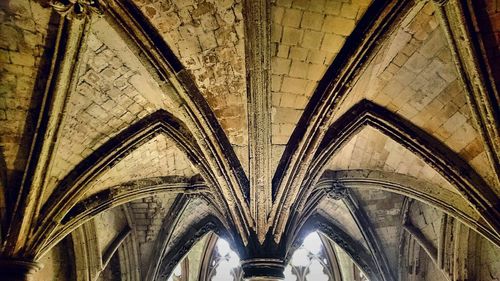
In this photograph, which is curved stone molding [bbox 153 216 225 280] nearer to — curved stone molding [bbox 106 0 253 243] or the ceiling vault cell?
curved stone molding [bbox 106 0 253 243]

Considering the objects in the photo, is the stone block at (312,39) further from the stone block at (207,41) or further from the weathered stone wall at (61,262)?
the weathered stone wall at (61,262)

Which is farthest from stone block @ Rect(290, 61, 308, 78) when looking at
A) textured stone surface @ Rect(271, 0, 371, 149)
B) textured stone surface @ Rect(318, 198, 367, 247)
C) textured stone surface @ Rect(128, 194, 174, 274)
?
textured stone surface @ Rect(128, 194, 174, 274)

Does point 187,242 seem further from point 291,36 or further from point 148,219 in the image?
point 291,36

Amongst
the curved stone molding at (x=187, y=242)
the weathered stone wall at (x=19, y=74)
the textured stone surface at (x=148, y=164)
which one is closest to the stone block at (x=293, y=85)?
the textured stone surface at (x=148, y=164)

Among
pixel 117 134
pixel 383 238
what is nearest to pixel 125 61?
pixel 117 134

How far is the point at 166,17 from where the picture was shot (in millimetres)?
5500

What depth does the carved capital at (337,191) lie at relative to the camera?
842cm

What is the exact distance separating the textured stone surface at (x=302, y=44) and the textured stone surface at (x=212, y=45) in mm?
417

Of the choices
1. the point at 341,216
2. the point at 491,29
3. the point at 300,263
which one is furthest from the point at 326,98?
the point at 300,263

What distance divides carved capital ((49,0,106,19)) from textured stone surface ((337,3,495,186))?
3.17m

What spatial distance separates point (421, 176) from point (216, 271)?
5970 millimetres

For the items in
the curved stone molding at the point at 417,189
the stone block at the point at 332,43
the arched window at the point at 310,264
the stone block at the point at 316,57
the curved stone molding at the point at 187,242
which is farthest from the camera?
the arched window at the point at 310,264

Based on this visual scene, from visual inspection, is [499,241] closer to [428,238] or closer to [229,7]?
[428,238]

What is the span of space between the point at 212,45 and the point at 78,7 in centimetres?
148
